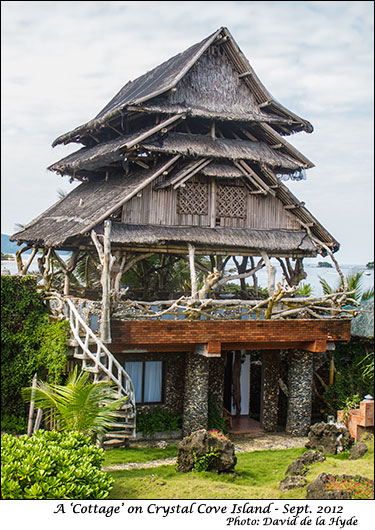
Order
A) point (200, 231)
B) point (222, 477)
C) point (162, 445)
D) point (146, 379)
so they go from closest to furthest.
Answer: point (222, 477), point (162, 445), point (146, 379), point (200, 231)

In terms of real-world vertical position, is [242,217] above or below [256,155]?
below

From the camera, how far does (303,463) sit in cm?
1367

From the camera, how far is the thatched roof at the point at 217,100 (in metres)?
18.2

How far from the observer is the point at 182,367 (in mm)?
18156

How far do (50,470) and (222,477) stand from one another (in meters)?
4.22

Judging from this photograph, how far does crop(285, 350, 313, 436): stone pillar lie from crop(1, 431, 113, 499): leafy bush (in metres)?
7.85

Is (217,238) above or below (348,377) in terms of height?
above

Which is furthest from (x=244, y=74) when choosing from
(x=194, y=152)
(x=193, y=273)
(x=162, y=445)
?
(x=162, y=445)

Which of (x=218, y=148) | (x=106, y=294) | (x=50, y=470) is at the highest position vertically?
(x=218, y=148)

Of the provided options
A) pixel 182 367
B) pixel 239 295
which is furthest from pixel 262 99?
pixel 182 367

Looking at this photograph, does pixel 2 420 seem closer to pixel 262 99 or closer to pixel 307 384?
pixel 307 384

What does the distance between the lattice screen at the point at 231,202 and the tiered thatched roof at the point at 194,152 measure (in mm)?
305

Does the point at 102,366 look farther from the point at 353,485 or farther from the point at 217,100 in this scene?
the point at 217,100
